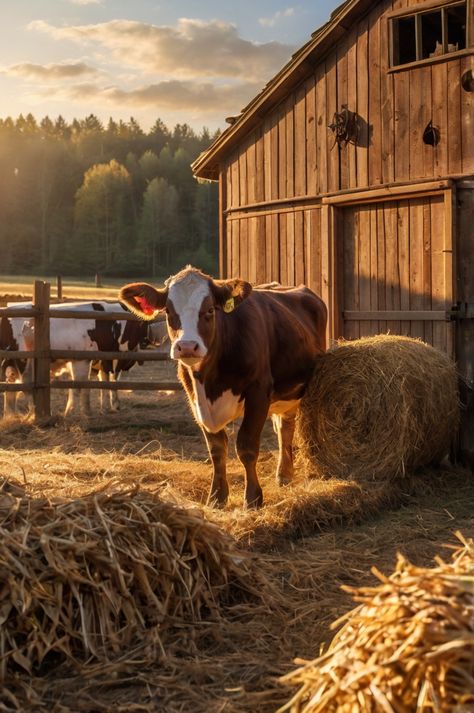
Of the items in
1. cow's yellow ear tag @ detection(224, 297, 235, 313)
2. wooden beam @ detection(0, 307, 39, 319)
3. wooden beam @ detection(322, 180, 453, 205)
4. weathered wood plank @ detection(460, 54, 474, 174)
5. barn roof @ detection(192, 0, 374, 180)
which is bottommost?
cow's yellow ear tag @ detection(224, 297, 235, 313)

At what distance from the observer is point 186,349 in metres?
5.56

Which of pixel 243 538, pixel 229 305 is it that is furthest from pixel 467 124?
pixel 243 538

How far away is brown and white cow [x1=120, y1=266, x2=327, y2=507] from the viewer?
593 centimetres

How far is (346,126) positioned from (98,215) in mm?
64684

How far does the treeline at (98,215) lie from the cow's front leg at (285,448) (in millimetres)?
55481

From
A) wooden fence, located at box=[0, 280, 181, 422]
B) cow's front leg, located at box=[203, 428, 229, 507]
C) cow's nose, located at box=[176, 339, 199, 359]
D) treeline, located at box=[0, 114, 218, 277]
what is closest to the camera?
cow's nose, located at box=[176, 339, 199, 359]

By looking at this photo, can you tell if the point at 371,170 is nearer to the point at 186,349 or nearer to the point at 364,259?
the point at 364,259

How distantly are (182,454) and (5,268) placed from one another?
211 feet

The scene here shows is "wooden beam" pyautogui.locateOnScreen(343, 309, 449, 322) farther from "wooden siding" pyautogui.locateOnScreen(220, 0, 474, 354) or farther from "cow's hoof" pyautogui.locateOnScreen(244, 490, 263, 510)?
"cow's hoof" pyautogui.locateOnScreen(244, 490, 263, 510)

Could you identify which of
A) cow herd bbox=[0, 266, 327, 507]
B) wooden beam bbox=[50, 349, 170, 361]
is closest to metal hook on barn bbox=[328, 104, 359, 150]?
cow herd bbox=[0, 266, 327, 507]

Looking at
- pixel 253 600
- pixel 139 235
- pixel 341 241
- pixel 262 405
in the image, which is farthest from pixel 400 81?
pixel 139 235

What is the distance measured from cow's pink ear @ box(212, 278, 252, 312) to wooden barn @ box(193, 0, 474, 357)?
103 inches

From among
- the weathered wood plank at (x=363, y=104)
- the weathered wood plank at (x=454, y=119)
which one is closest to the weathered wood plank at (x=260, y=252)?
the weathered wood plank at (x=363, y=104)

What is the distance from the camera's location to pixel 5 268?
6900 centimetres
